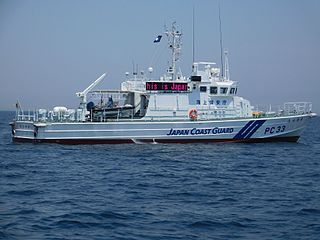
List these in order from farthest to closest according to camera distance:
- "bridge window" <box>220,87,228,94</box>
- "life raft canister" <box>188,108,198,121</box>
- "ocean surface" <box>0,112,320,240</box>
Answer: "bridge window" <box>220,87,228,94</box> → "life raft canister" <box>188,108,198,121</box> → "ocean surface" <box>0,112,320,240</box>

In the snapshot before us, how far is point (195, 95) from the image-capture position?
107ft

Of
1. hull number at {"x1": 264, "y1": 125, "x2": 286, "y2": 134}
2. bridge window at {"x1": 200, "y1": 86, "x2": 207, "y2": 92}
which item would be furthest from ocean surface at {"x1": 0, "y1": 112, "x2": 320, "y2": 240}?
bridge window at {"x1": 200, "y1": 86, "x2": 207, "y2": 92}

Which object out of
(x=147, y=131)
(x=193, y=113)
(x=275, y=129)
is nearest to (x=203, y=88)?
(x=193, y=113)

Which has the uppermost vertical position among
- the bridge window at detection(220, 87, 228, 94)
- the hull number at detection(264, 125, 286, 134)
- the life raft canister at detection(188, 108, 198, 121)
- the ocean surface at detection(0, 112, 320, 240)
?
the bridge window at detection(220, 87, 228, 94)

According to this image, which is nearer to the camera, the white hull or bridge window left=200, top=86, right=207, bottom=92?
the white hull

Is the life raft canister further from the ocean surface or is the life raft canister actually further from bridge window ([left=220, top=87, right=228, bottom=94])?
the ocean surface

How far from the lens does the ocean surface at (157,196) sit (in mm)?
11250

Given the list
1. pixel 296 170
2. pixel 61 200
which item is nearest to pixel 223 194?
pixel 61 200

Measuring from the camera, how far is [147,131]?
30953mm

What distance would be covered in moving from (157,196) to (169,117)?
1724 centimetres

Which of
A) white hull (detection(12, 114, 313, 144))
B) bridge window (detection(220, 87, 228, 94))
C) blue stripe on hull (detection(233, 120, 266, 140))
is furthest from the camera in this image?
bridge window (detection(220, 87, 228, 94))

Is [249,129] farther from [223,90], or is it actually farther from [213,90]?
[213,90]

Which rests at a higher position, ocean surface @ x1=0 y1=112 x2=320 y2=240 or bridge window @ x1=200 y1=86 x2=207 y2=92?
bridge window @ x1=200 y1=86 x2=207 y2=92

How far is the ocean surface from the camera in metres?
11.2
